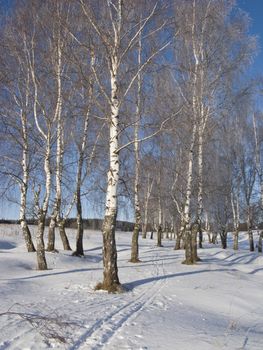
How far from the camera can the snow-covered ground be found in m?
5.64

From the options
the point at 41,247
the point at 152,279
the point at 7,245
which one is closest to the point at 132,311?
the point at 152,279

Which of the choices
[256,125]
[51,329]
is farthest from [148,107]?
[256,125]

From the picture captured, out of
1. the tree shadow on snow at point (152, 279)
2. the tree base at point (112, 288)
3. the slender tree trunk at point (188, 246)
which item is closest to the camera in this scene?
the tree base at point (112, 288)

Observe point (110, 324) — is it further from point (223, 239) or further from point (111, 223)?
point (223, 239)

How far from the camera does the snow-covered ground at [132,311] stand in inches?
222

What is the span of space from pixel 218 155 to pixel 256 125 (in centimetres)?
391

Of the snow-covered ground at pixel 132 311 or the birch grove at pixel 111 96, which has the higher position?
the birch grove at pixel 111 96

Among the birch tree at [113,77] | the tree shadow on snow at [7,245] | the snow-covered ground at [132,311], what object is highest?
the birch tree at [113,77]

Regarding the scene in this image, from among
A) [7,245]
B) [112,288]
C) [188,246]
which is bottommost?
[112,288]

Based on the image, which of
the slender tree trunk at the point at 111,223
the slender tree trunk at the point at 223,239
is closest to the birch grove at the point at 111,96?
Answer: the slender tree trunk at the point at 111,223

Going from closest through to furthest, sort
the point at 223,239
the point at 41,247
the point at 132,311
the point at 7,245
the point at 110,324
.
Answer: the point at 110,324 → the point at 132,311 → the point at 41,247 → the point at 7,245 → the point at 223,239

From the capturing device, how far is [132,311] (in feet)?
25.4

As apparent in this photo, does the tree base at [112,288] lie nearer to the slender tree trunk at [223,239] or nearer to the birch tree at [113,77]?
the birch tree at [113,77]

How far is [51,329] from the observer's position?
575cm
